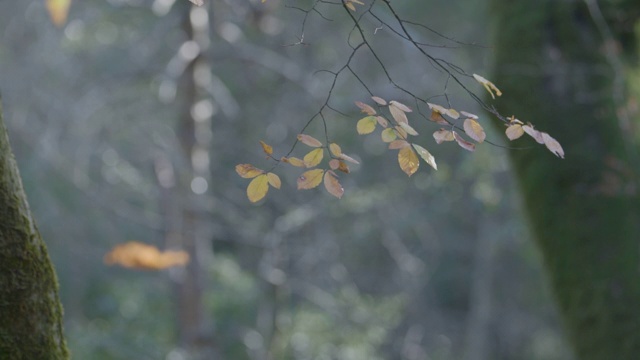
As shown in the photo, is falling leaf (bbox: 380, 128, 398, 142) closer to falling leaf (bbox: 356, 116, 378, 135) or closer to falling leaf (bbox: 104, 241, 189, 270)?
falling leaf (bbox: 356, 116, 378, 135)

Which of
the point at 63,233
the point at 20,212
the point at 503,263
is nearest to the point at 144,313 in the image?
the point at 63,233

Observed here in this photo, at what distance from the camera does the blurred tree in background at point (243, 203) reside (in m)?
10.6

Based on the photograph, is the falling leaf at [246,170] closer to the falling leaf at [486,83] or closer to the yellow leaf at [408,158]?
the yellow leaf at [408,158]

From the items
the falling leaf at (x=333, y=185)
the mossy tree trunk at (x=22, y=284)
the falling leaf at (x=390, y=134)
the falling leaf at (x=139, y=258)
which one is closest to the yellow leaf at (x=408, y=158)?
the falling leaf at (x=390, y=134)

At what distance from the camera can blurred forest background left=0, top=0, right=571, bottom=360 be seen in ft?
35.0

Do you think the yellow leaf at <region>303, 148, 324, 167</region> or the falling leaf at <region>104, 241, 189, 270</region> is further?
the falling leaf at <region>104, 241, 189, 270</region>

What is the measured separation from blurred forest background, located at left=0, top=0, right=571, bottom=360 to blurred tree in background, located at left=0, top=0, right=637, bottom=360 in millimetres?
47

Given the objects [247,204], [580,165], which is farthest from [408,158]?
[247,204]

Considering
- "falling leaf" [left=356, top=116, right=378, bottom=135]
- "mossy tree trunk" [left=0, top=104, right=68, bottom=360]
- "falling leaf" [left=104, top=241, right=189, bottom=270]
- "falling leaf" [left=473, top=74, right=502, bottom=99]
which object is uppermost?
"falling leaf" [left=473, top=74, right=502, bottom=99]

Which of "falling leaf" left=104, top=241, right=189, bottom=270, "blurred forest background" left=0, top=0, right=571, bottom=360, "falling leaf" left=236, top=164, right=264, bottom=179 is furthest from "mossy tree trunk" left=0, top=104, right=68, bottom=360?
"blurred forest background" left=0, top=0, right=571, bottom=360

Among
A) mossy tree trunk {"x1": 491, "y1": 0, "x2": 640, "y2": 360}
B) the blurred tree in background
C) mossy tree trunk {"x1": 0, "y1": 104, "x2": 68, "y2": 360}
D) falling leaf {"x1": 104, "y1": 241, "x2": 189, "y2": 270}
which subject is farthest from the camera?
the blurred tree in background

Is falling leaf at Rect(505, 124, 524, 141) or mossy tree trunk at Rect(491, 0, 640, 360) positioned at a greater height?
falling leaf at Rect(505, 124, 524, 141)

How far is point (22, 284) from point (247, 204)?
45.7 ft

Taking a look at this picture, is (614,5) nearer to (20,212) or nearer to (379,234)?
(20,212)
